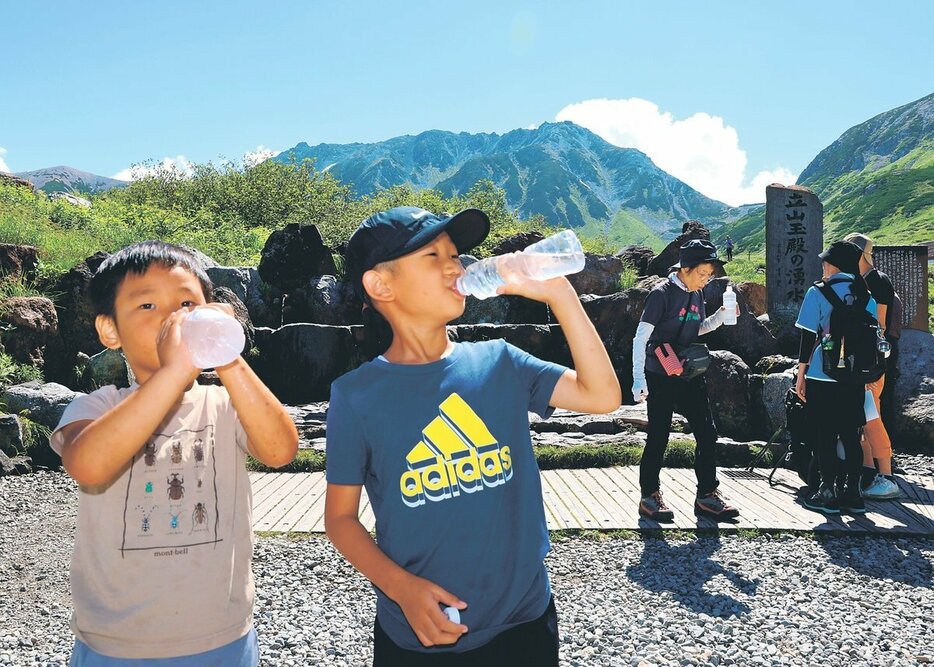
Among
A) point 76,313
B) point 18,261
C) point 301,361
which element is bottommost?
point 301,361

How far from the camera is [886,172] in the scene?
115 m

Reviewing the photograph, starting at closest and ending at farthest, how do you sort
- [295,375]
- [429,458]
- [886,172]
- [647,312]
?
[429,458] → [647,312] → [295,375] → [886,172]

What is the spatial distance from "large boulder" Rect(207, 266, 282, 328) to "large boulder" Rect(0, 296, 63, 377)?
3154 mm

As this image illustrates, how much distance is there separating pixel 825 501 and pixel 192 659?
→ 17.7 feet

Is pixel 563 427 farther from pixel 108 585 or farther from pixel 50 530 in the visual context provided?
pixel 108 585

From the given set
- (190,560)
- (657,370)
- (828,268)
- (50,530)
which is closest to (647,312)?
(657,370)

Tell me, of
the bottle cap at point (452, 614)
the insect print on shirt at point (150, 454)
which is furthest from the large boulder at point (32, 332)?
the bottle cap at point (452, 614)

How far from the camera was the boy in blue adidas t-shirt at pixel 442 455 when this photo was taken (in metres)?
1.69

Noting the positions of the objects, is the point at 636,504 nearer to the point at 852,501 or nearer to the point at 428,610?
the point at 852,501

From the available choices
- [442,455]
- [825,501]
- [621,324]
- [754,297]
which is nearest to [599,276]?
[754,297]

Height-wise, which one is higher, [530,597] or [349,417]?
[349,417]

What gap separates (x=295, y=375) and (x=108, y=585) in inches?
369

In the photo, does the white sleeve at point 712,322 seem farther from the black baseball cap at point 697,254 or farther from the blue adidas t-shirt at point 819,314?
the blue adidas t-shirt at point 819,314

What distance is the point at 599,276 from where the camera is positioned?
1514 centimetres
